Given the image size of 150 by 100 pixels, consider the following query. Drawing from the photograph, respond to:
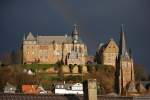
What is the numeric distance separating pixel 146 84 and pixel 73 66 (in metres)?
26.7

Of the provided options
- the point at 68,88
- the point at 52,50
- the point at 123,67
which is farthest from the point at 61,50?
the point at 68,88

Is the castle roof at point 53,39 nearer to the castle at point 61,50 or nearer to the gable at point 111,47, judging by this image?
the castle at point 61,50

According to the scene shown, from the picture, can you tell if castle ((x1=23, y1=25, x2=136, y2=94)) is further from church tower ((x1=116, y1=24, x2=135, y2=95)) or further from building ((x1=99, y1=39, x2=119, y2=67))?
church tower ((x1=116, y1=24, x2=135, y2=95))

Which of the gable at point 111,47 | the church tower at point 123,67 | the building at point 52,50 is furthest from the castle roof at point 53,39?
the church tower at point 123,67

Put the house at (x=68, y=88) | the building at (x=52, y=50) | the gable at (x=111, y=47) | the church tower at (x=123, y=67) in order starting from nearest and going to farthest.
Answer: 1. the house at (x=68, y=88)
2. the church tower at (x=123, y=67)
3. the building at (x=52, y=50)
4. the gable at (x=111, y=47)

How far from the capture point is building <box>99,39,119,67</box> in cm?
18185

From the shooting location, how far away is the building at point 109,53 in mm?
181850

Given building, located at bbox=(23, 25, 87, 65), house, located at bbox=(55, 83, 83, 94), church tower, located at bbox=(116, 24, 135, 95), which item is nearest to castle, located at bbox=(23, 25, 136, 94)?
building, located at bbox=(23, 25, 87, 65)

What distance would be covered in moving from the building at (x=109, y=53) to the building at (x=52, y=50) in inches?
203

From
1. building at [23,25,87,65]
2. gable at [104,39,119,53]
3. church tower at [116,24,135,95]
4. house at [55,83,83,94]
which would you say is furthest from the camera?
gable at [104,39,119,53]

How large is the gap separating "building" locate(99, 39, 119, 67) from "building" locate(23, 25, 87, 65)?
515 centimetres

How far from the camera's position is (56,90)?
139625 millimetres

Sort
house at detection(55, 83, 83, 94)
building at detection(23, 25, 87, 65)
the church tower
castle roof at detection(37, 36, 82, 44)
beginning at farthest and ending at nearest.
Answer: castle roof at detection(37, 36, 82, 44)
building at detection(23, 25, 87, 65)
the church tower
house at detection(55, 83, 83, 94)

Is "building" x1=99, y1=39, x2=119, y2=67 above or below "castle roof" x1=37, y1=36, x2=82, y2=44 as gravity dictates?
below
